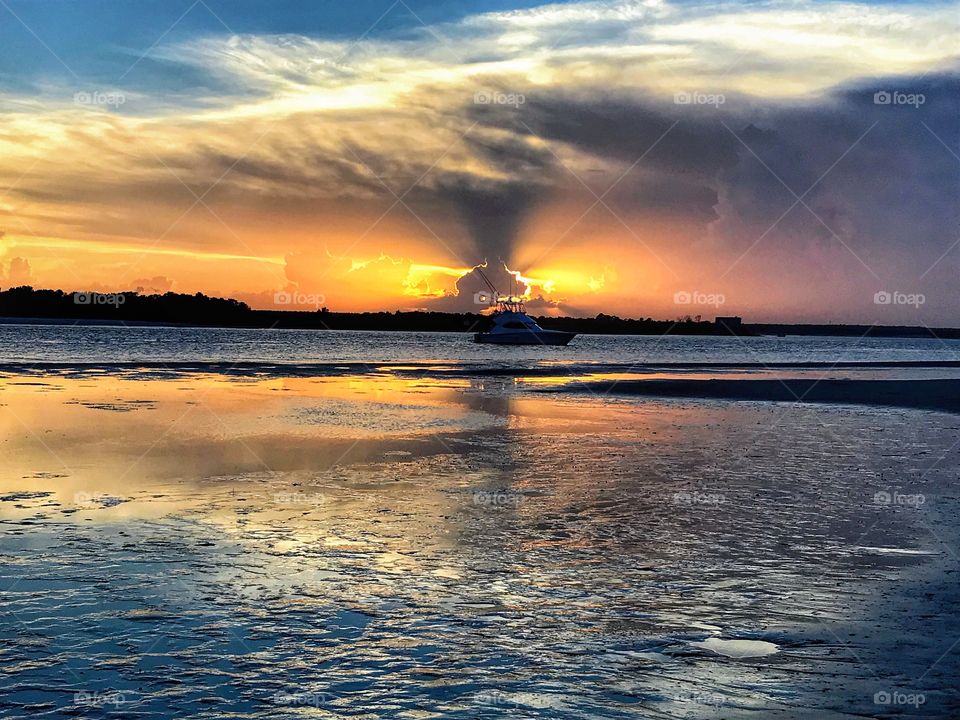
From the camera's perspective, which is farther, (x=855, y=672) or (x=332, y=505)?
(x=332, y=505)

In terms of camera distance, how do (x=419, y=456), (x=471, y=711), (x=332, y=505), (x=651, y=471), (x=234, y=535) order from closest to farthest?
(x=471, y=711), (x=234, y=535), (x=332, y=505), (x=651, y=471), (x=419, y=456)

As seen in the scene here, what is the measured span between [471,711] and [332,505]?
25.3 ft

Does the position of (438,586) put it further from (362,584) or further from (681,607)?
(681,607)

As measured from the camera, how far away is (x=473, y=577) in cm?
1002

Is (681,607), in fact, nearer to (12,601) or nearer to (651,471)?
(12,601)

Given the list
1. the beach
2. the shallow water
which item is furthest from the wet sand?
the shallow water

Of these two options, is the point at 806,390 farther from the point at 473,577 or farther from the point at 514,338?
the point at 514,338

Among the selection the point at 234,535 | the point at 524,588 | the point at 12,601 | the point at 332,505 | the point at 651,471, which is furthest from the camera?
the point at 651,471

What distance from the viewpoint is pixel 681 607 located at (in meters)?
9.02

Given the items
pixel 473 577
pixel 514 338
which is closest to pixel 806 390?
pixel 473 577

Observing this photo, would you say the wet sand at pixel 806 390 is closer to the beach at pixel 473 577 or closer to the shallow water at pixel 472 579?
the beach at pixel 473 577

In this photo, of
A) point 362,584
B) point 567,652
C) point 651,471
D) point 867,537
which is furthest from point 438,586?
point 651,471

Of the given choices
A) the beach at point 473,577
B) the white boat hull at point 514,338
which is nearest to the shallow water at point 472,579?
the beach at point 473,577

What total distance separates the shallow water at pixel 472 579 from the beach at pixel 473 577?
39 mm
